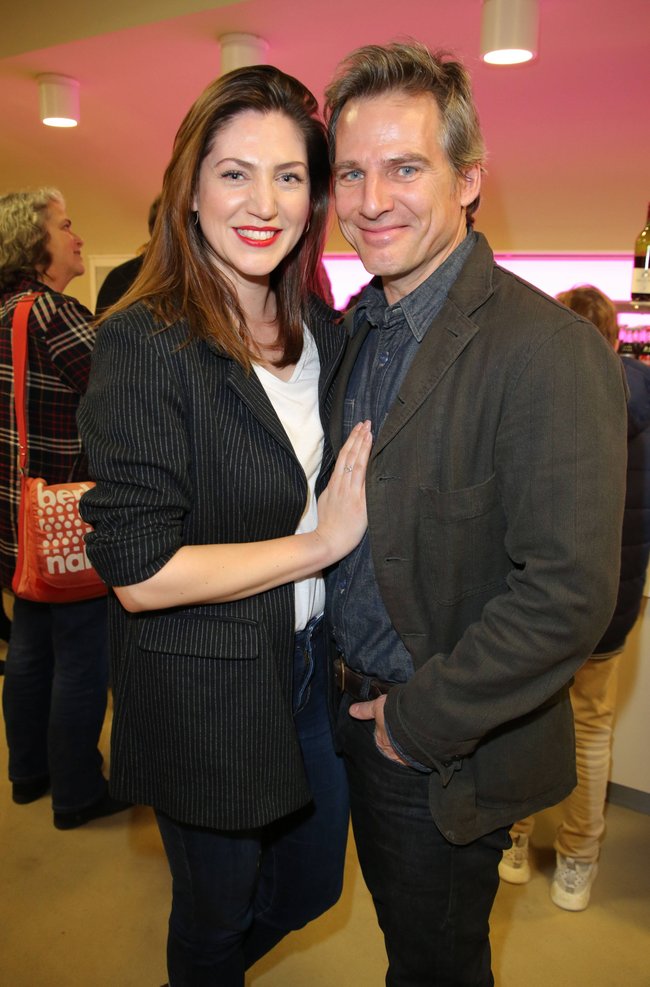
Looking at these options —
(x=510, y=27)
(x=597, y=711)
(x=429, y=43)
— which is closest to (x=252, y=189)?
(x=597, y=711)

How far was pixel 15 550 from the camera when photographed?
243 cm

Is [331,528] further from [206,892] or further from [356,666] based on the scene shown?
[206,892]

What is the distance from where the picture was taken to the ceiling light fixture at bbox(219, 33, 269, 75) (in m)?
3.52

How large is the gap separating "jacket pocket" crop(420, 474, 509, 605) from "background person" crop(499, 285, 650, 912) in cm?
109

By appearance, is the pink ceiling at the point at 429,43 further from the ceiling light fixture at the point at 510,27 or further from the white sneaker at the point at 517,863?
the white sneaker at the point at 517,863

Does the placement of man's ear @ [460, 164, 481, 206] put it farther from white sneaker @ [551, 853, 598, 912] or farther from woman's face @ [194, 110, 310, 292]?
white sneaker @ [551, 853, 598, 912]

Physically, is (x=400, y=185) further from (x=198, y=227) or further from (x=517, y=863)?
(x=517, y=863)

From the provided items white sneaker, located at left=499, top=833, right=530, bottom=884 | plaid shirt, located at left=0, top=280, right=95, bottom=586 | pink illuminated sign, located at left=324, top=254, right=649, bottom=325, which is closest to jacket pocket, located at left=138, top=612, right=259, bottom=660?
plaid shirt, located at left=0, top=280, right=95, bottom=586

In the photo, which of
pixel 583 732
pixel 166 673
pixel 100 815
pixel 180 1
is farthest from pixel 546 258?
pixel 166 673

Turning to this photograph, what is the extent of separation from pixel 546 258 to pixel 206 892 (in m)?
4.97

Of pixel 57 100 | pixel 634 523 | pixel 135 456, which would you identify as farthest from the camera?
pixel 57 100

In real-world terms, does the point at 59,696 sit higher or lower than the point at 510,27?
lower

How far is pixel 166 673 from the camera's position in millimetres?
1325

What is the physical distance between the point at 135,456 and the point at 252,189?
51cm
